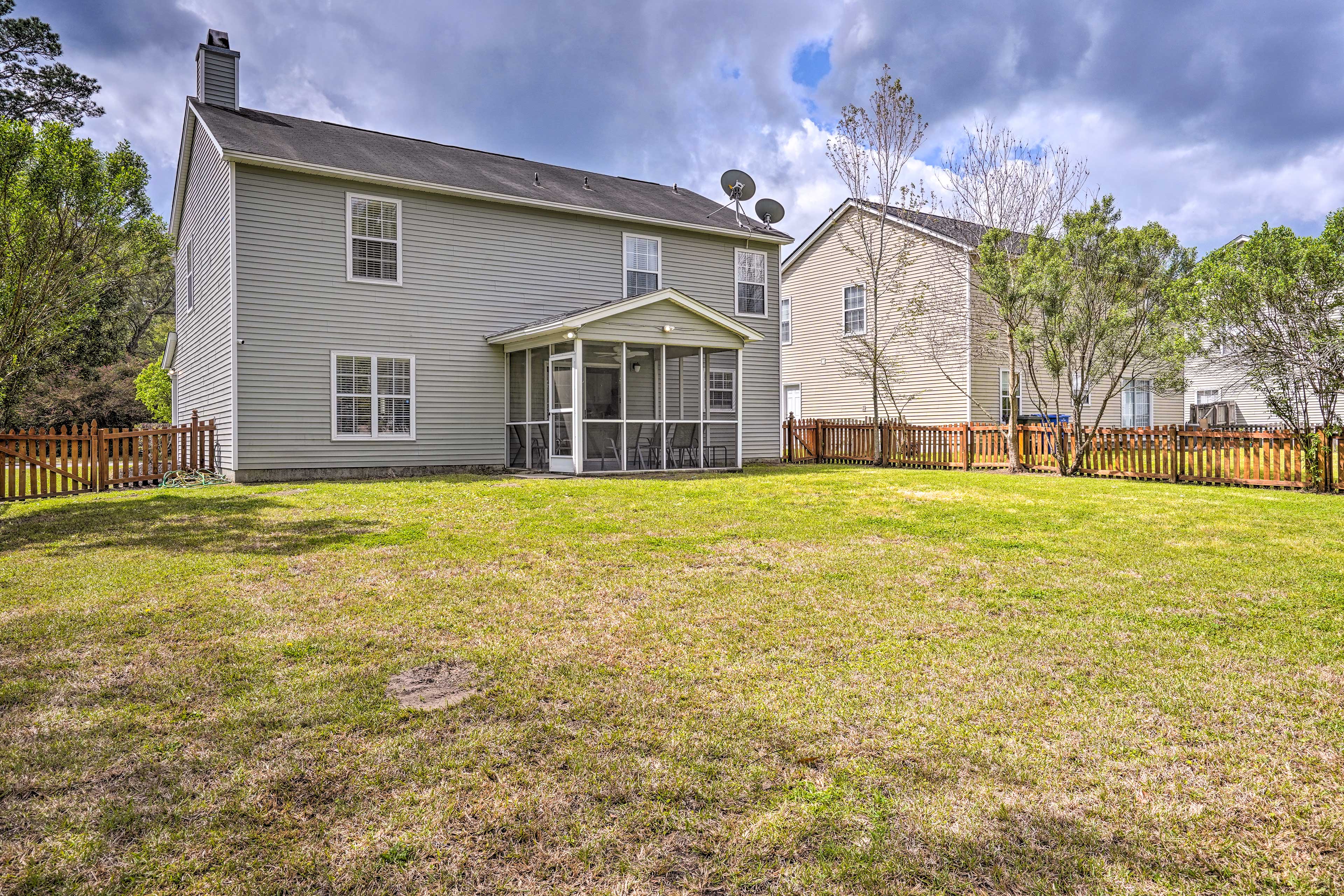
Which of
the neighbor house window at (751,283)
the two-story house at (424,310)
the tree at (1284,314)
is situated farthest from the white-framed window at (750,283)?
the tree at (1284,314)

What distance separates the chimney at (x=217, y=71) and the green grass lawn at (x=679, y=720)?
1321cm

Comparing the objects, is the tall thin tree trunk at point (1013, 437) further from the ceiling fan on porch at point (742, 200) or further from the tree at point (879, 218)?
the ceiling fan on porch at point (742, 200)

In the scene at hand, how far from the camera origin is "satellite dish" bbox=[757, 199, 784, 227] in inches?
765

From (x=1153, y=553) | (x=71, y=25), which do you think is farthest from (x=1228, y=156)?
(x=71, y=25)

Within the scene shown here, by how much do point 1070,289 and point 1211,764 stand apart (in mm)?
13906

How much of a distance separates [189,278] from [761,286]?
13.9 m

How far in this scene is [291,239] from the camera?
13602 mm

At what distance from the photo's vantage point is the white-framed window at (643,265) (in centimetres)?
1736

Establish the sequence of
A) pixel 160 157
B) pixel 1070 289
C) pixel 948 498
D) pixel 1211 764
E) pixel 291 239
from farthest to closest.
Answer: pixel 160 157
pixel 1070 289
pixel 291 239
pixel 948 498
pixel 1211 764

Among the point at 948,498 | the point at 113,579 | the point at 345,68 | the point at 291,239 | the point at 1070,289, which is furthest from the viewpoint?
the point at 345,68

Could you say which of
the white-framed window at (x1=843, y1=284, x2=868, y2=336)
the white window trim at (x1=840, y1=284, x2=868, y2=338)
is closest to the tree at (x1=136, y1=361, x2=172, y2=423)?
the white window trim at (x1=840, y1=284, x2=868, y2=338)

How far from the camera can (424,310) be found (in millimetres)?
14836

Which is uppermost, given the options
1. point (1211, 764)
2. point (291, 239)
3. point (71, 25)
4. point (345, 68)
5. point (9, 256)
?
point (71, 25)

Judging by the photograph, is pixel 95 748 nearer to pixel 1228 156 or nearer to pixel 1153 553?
pixel 1153 553
